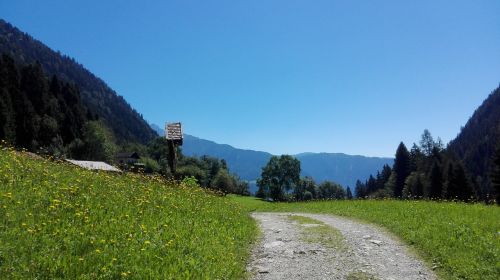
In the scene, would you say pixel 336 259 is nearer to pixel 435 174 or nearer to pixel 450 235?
pixel 450 235

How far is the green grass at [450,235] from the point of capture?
10.5 metres

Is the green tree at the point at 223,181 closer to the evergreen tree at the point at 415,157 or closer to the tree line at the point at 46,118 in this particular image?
the tree line at the point at 46,118

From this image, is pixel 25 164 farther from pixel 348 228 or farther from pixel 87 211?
pixel 348 228

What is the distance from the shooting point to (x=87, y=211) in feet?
35.6

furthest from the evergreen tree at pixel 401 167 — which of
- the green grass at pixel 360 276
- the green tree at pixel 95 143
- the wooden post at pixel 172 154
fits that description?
the green grass at pixel 360 276

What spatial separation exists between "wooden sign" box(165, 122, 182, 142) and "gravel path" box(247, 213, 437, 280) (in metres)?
12.8

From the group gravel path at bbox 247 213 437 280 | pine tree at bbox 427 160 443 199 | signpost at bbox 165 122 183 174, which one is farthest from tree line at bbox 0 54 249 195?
gravel path at bbox 247 213 437 280

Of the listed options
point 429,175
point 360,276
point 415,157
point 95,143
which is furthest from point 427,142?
point 360,276

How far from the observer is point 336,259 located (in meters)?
11.6

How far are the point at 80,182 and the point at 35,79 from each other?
108 m

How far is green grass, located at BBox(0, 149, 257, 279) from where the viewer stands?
782 cm

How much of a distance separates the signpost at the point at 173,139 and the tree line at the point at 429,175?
2990cm

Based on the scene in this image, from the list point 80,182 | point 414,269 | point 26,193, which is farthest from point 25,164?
point 414,269

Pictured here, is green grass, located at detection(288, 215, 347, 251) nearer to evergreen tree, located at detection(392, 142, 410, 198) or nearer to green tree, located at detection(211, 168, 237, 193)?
evergreen tree, located at detection(392, 142, 410, 198)
